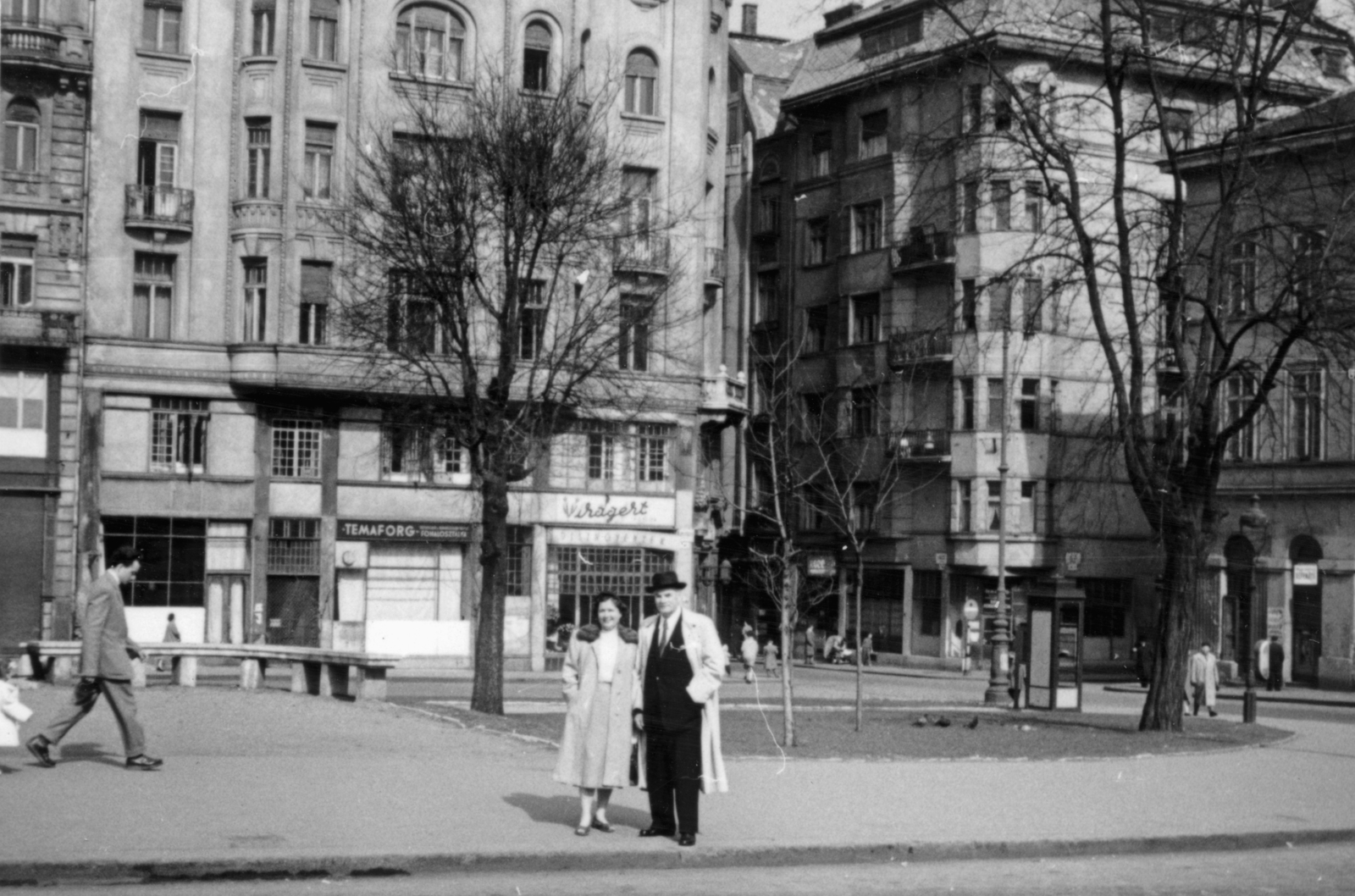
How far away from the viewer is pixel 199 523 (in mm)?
47812

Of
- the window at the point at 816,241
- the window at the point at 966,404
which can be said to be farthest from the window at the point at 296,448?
the window at the point at 816,241

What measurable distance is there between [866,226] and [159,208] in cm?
2846

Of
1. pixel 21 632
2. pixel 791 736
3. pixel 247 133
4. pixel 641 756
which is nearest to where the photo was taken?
pixel 641 756

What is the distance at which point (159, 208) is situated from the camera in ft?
156

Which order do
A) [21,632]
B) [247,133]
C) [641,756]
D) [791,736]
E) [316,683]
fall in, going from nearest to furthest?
1. [641,756]
2. [791,736]
3. [316,683]
4. [21,632]
5. [247,133]

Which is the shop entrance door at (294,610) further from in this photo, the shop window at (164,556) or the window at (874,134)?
the window at (874,134)

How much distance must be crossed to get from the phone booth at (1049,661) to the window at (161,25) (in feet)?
88.1

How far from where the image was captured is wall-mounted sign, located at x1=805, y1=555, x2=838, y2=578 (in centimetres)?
6762

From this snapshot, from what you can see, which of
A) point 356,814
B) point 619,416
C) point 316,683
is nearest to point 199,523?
point 619,416

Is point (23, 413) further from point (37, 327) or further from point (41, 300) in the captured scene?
point (41, 300)

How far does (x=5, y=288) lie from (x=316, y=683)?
21.8 m

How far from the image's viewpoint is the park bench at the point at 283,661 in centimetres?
2698

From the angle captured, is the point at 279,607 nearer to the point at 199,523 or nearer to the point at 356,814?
the point at 199,523

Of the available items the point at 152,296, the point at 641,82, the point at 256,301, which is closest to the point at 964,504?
the point at 641,82
